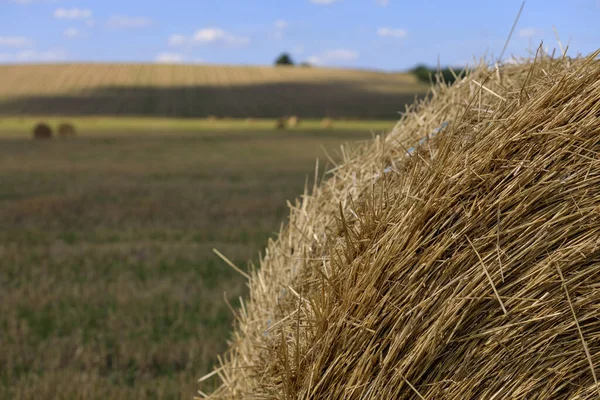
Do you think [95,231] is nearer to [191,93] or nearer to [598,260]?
[598,260]

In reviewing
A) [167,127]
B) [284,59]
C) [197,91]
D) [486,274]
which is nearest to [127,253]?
[486,274]

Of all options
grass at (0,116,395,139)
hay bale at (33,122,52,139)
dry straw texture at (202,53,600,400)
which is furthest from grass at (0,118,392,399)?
grass at (0,116,395,139)

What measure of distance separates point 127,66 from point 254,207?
64.3m

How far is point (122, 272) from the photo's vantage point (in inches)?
259

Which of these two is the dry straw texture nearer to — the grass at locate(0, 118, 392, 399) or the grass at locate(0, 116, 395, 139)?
the grass at locate(0, 118, 392, 399)

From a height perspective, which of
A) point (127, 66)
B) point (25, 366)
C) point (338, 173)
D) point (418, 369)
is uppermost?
point (127, 66)

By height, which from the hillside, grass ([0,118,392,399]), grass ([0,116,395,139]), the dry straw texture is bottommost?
grass ([0,118,392,399])

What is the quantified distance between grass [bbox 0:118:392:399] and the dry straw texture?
7.18 ft

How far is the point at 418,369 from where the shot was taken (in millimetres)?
2029

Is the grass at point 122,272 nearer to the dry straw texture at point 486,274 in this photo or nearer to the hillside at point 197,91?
the dry straw texture at point 486,274

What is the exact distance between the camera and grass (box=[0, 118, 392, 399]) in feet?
14.2

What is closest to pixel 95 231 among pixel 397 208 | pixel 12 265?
pixel 12 265

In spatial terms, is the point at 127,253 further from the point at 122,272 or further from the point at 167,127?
the point at 167,127

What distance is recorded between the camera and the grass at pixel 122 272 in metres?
4.34
